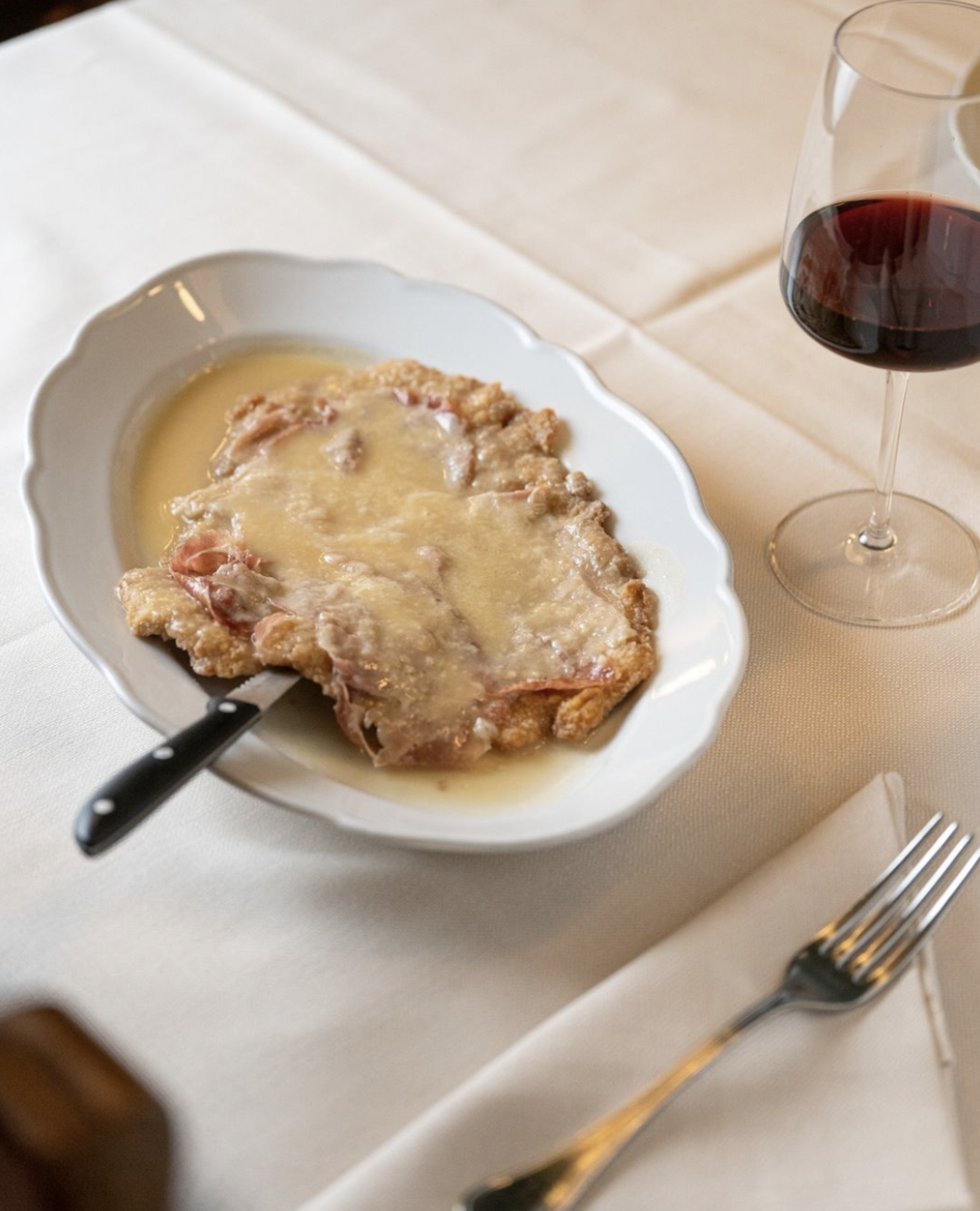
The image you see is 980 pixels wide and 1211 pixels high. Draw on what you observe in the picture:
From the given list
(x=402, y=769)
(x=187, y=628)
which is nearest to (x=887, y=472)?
(x=402, y=769)

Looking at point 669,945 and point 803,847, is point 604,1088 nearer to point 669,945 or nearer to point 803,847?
point 669,945

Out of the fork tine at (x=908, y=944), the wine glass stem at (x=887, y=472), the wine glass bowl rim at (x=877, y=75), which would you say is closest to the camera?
the fork tine at (x=908, y=944)

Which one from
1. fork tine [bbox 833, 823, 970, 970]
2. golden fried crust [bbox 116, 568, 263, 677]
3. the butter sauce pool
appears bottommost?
fork tine [bbox 833, 823, 970, 970]

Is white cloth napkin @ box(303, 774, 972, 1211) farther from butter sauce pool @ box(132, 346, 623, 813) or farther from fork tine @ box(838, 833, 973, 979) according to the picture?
butter sauce pool @ box(132, 346, 623, 813)

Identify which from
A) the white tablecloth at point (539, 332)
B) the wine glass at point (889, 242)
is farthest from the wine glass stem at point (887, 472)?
the white tablecloth at point (539, 332)

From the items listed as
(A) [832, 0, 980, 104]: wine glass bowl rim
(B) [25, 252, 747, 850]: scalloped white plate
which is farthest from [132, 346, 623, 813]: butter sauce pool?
(A) [832, 0, 980, 104]: wine glass bowl rim

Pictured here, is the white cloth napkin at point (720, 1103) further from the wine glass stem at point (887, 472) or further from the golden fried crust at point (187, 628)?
the wine glass stem at point (887, 472)
